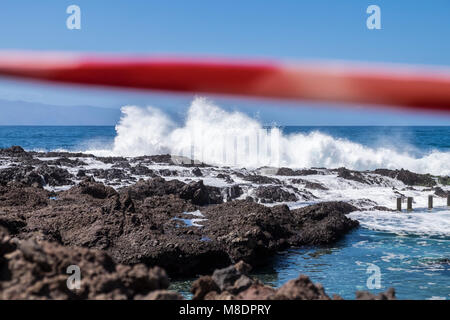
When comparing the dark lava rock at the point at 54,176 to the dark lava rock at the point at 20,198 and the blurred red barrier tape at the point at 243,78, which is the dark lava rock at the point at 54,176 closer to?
the dark lava rock at the point at 20,198

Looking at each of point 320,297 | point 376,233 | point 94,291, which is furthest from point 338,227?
point 94,291

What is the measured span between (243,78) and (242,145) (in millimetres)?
36574

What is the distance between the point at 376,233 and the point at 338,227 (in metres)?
1.50

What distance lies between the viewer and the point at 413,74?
0.86 metres

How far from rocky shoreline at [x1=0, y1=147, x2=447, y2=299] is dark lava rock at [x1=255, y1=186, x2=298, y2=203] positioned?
0.04 m

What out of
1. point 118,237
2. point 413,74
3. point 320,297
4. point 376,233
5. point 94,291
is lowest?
point 376,233

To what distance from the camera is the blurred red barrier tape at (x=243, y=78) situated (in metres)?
0.85

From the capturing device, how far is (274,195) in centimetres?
1753

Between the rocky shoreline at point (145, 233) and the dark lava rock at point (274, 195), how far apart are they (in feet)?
0.13
